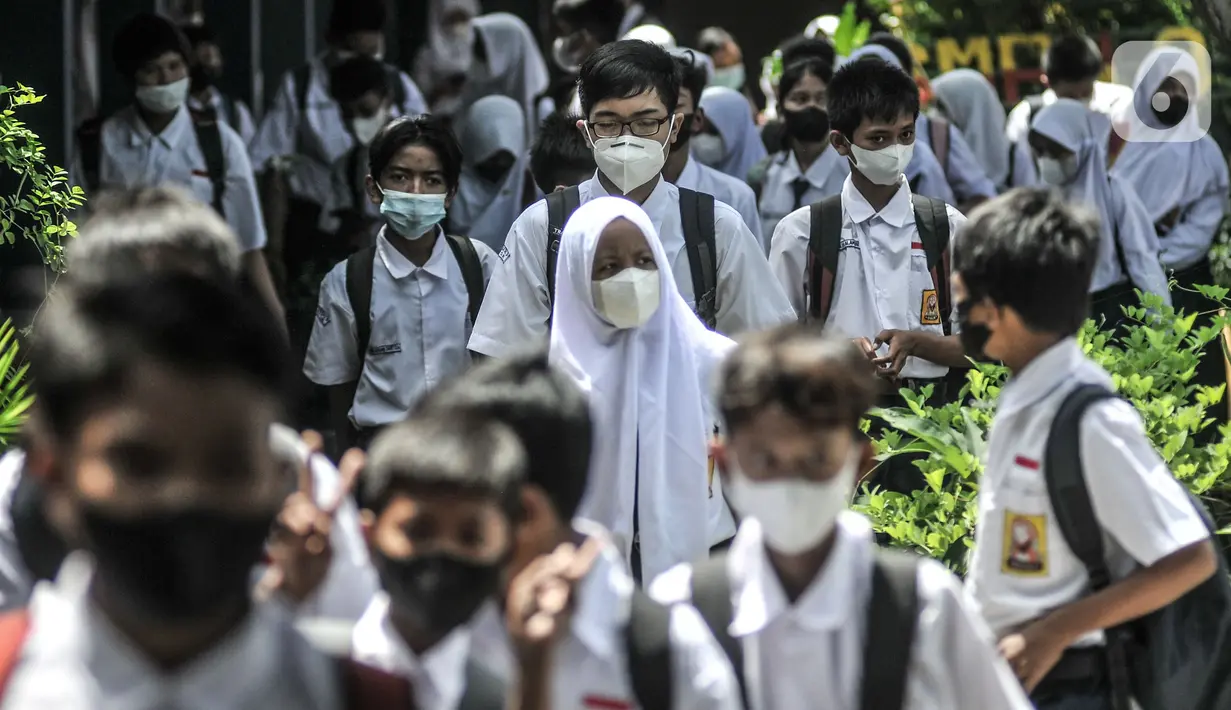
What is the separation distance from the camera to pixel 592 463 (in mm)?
4086

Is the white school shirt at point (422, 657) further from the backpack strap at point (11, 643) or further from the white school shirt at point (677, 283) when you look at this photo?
the white school shirt at point (677, 283)

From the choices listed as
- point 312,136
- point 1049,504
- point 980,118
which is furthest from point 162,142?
point 1049,504

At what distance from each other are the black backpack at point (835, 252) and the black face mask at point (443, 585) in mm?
3406

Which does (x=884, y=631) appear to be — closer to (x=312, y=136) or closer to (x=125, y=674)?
(x=125, y=674)

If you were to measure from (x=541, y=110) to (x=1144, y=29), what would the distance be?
7130 millimetres

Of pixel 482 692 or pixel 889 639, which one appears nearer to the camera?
pixel 482 692

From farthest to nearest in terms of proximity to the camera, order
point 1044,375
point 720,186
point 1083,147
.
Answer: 1. point 1083,147
2. point 720,186
3. point 1044,375

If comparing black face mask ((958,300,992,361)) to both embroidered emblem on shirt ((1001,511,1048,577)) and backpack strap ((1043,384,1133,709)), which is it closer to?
backpack strap ((1043,384,1133,709))

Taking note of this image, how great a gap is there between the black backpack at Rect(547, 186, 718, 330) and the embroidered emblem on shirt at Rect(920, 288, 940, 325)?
750mm

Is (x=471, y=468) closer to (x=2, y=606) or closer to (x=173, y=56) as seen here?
(x=2, y=606)

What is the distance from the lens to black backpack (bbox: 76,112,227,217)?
25.1 feet

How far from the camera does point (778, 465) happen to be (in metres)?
2.78

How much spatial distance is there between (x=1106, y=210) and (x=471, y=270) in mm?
3178

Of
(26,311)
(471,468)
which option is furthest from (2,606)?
(26,311)
